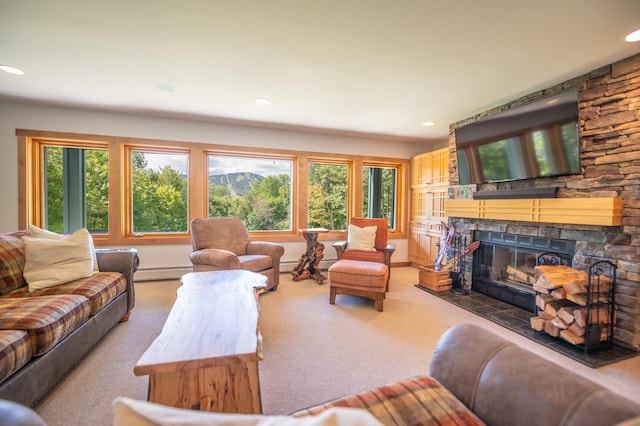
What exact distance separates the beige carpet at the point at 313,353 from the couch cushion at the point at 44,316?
344 mm

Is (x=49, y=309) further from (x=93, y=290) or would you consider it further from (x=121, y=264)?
(x=121, y=264)

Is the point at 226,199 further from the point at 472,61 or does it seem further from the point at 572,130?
the point at 572,130

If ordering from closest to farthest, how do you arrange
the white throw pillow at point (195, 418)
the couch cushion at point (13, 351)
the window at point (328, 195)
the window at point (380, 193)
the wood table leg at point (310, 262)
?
the white throw pillow at point (195, 418)
the couch cushion at point (13, 351)
the wood table leg at point (310, 262)
the window at point (328, 195)
the window at point (380, 193)

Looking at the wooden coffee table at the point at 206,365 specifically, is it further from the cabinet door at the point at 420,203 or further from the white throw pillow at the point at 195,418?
the cabinet door at the point at 420,203

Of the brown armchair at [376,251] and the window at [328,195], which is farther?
the window at [328,195]

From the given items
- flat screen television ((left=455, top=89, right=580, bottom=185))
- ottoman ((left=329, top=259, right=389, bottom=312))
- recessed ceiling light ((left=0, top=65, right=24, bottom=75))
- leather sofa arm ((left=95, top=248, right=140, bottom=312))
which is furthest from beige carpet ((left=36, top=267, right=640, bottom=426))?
recessed ceiling light ((left=0, top=65, right=24, bottom=75))

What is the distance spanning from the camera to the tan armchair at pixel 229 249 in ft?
9.95

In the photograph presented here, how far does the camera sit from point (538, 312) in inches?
98.0

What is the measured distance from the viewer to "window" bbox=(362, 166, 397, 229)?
5.25 m

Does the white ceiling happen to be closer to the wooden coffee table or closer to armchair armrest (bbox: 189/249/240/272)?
armchair armrest (bbox: 189/249/240/272)

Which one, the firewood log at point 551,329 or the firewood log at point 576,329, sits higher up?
the firewood log at point 576,329

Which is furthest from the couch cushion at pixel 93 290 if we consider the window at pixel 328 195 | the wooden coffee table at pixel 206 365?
the window at pixel 328 195

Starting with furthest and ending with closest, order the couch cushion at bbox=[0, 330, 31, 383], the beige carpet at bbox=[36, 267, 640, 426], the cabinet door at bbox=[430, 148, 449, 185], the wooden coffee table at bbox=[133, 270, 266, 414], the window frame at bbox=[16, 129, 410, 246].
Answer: the cabinet door at bbox=[430, 148, 449, 185] < the window frame at bbox=[16, 129, 410, 246] < the beige carpet at bbox=[36, 267, 640, 426] < the couch cushion at bbox=[0, 330, 31, 383] < the wooden coffee table at bbox=[133, 270, 266, 414]

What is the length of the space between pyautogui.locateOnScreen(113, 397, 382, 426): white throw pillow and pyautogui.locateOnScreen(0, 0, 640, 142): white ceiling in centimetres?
201
